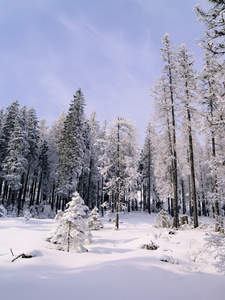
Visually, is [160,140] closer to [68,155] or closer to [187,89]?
[187,89]

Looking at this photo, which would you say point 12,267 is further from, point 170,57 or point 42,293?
point 170,57

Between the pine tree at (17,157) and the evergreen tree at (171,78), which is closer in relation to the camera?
the evergreen tree at (171,78)

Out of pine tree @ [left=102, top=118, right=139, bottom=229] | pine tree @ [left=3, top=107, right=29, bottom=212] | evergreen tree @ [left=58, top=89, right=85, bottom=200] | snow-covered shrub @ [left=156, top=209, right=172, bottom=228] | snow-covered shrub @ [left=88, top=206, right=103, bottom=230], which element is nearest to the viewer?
snow-covered shrub @ [left=88, top=206, right=103, bottom=230]

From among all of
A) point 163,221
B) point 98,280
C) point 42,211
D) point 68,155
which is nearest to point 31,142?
point 68,155

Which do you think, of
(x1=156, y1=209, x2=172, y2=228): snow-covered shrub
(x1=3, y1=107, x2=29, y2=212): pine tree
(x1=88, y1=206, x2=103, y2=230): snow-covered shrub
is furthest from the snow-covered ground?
(x1=3, y1=107, x2=29, y2=212): pine tree

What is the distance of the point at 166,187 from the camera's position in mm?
23047

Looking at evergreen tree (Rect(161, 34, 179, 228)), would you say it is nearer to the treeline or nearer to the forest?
the forest

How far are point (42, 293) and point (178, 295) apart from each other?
2714 mm

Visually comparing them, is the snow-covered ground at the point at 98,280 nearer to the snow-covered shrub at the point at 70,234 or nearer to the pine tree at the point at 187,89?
the snow-covered shrub at the point at 70,234

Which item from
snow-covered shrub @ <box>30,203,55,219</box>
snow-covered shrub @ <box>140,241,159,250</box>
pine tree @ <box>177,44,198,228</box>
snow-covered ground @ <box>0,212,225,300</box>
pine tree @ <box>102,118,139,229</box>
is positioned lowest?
snow-covered shrub @ <box>30,203,55,219</box>

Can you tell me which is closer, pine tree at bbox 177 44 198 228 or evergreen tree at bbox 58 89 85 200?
pine tree at bbox 177 44 198 228

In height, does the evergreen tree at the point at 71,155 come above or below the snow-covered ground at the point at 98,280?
above

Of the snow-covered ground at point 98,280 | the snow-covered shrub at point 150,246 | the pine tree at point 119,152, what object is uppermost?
the pine tree at point 119,152

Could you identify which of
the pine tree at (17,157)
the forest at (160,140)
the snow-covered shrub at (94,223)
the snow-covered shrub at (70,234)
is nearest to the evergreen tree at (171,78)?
the forest at (160,140)
